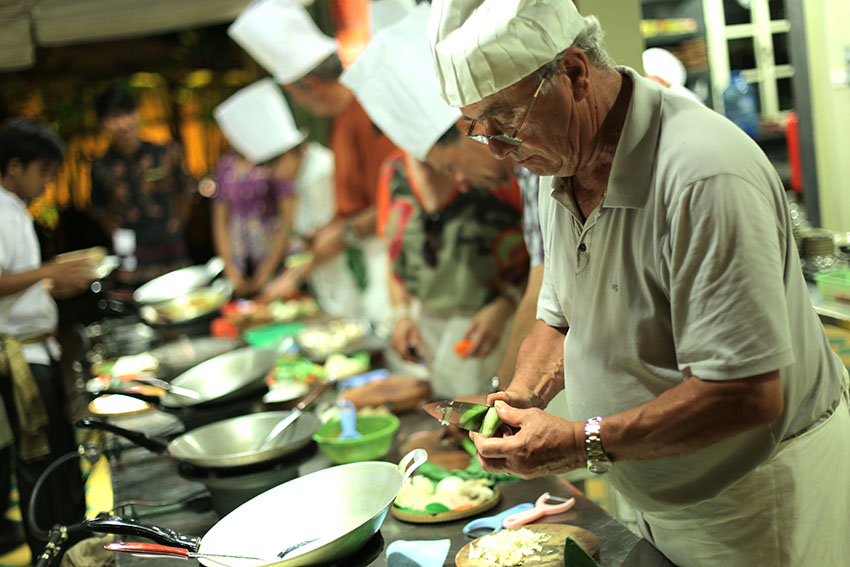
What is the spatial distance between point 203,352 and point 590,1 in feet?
6.25

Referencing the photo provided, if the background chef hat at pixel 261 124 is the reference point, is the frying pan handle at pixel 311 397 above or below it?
below

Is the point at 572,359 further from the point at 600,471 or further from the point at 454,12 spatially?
the point at 454,12

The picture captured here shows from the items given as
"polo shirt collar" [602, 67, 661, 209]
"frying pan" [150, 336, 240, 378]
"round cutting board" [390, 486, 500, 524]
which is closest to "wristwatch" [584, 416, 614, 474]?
"polo shirt collar" [602, 67, 661, 209]

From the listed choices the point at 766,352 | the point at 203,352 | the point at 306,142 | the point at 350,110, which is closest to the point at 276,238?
the point at 306,142

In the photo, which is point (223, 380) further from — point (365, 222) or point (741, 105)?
point (741, 105)

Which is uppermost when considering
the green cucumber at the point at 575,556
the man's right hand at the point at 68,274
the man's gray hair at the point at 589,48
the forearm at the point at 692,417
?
the man's gray hair at the point at 589,48

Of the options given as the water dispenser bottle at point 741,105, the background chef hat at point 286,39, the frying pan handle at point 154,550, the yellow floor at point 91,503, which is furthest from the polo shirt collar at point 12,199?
the water dispenser bottle at point 741,105

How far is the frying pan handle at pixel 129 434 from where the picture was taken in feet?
5.69

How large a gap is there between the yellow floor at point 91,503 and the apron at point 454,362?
1499 mm

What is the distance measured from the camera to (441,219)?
93.8 inches

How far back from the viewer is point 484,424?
1.20 m

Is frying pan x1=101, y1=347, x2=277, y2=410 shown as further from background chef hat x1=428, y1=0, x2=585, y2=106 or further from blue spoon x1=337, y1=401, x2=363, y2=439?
background chef hat x1=428, y1=0, x2=585, y2=106

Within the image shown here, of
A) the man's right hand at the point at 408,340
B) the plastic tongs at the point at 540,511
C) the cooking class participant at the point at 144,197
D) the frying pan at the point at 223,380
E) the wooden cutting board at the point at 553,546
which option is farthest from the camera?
the cooking class participant at the point at 144,197

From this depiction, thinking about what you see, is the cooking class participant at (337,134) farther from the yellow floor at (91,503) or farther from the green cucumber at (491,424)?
the green cucumber at (491,424)
